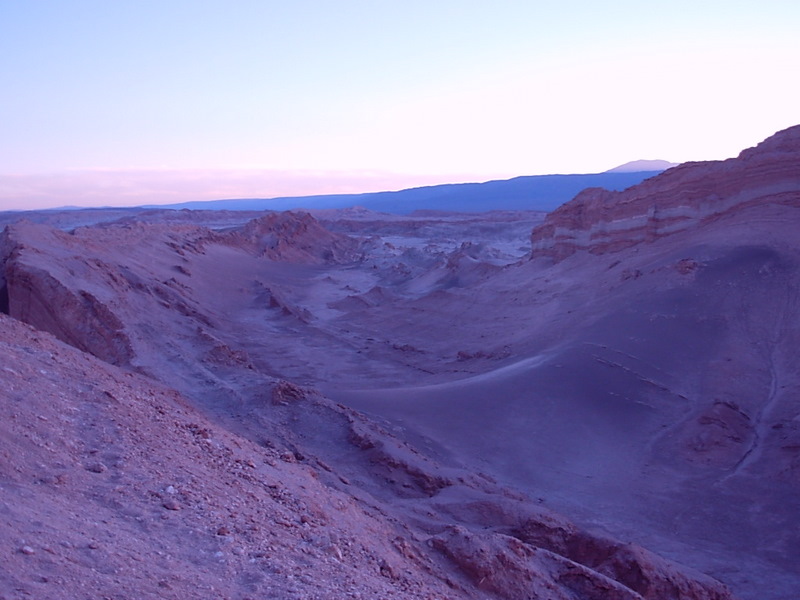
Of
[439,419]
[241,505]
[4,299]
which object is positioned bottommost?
[439,419]

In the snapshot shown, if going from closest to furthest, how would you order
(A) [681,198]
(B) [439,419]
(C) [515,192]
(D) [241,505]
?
(D) [241,505] < (B) [439,419] < (A) [681,198] < (C) [515,192]

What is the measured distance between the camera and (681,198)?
16516mm

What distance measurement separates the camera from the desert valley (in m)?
4.11

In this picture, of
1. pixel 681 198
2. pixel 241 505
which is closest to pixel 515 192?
pixel 681 198

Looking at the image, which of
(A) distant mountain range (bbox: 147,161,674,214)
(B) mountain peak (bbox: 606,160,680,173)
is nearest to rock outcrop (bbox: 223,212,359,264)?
(A) distant mountain range (bbox: 147,161,674,214)

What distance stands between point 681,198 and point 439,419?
8.99 meters

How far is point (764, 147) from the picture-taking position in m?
15.4

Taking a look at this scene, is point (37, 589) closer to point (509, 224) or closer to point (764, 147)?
point (764, 147)

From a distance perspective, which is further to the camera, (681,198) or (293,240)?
(293,240)

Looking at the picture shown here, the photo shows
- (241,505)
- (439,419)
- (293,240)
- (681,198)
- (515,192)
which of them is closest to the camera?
(241,505)

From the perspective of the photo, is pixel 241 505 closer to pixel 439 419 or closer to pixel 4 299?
pixel 439 419

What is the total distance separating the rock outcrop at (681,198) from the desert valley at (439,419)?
55 mm

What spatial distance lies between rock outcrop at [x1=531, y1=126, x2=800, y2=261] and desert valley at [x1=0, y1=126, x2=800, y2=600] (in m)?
0.06

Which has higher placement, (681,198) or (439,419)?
(681,198)
